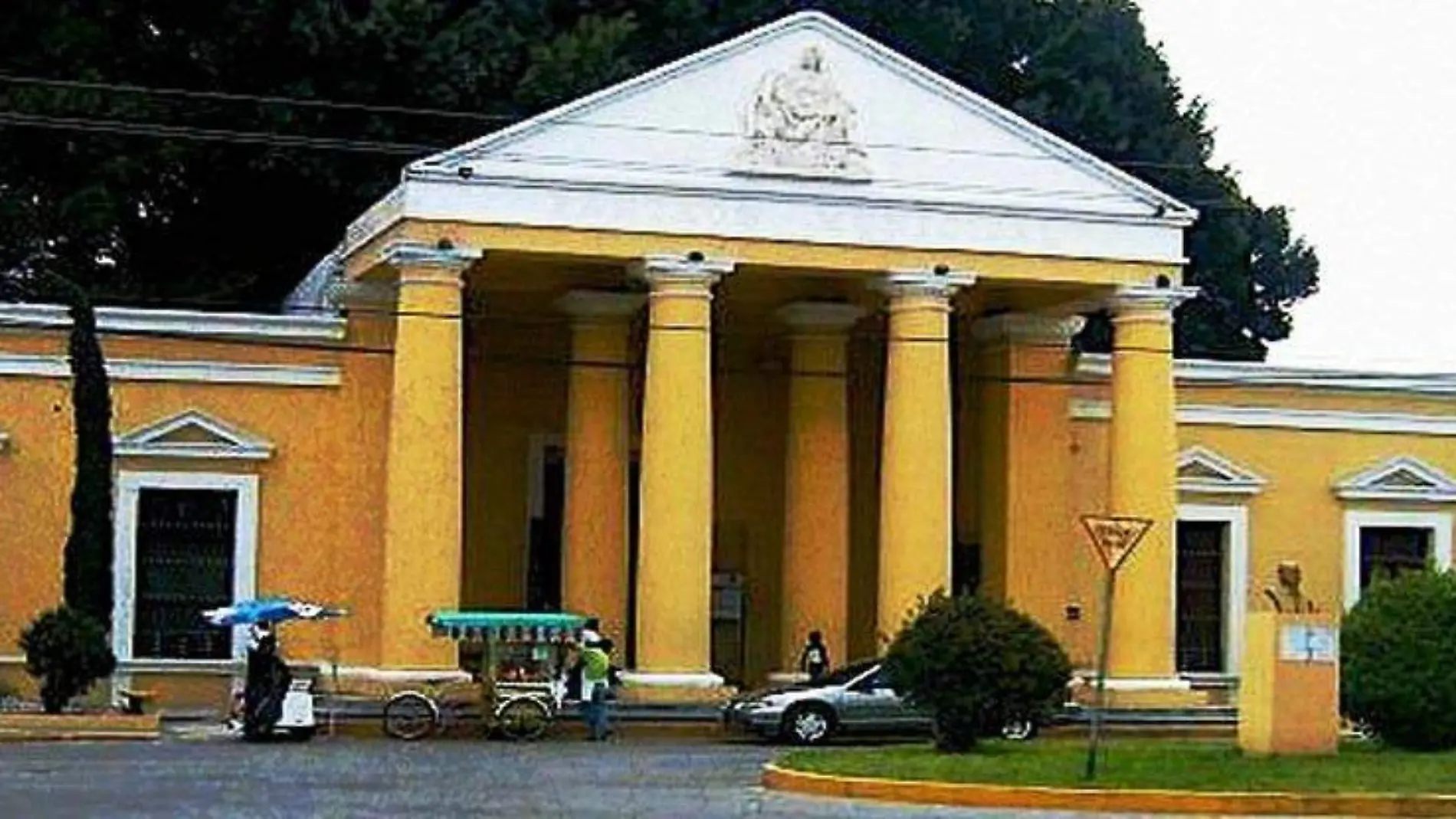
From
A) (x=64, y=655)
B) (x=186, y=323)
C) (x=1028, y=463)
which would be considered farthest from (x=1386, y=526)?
(x=64, y=655)

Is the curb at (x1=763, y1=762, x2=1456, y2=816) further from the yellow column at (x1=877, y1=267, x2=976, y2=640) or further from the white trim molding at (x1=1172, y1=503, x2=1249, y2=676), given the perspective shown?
the white trim molding at (x1=1172, y1=503, x2=1249, y2=676)

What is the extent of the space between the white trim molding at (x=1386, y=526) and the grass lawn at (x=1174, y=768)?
55.7 feet

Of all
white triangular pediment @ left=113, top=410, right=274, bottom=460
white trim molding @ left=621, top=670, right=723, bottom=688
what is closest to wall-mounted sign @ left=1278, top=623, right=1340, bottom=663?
white trim molding @ left=621, top=670, right=723, bottom=688

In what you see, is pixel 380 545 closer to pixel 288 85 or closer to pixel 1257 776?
pixel 288 85

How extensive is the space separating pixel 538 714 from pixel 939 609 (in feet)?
29.6

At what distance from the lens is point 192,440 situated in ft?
132

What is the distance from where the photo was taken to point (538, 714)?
→ 36.7m

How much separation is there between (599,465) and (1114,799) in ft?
61.7

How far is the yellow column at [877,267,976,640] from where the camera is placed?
3953cm

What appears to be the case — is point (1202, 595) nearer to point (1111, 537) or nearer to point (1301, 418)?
point (1301, 418)

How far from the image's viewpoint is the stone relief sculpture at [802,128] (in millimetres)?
38938

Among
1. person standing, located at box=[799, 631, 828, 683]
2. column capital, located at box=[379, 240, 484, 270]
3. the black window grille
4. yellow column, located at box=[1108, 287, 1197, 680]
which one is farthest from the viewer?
person standing, located at box=[799, 631, 828, 683]

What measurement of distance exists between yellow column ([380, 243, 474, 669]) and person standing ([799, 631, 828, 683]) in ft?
20.0

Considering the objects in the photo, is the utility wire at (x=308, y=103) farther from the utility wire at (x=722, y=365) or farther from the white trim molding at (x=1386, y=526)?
the white trim molding at (x=1386, y=526)
